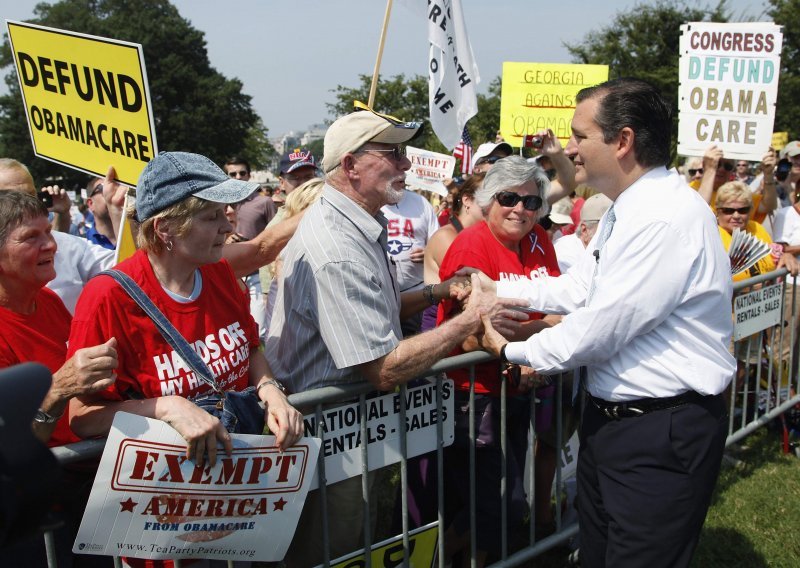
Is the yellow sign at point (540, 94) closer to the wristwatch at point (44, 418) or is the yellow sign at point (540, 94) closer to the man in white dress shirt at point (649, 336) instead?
the man in white dress shirt at point (649, 336)

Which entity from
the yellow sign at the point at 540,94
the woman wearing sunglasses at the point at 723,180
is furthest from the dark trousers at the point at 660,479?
the yellow sign at the point at 540,94

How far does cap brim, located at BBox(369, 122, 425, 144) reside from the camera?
9.94 feet

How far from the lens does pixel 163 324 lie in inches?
95.8

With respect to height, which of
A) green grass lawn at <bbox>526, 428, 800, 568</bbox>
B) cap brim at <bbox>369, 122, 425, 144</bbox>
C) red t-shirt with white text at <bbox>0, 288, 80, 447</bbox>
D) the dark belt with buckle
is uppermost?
cap brim at <bbox>369, 122, 425, 144</bbox>

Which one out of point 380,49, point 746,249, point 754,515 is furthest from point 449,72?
point 754,515

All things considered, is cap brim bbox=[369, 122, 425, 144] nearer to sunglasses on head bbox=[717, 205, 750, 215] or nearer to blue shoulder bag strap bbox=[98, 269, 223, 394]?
blue shoulder bag strap bbox=[98, 269, 223, 394]

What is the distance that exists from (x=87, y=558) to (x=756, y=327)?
169 inches

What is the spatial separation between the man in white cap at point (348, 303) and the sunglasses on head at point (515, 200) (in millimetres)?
830

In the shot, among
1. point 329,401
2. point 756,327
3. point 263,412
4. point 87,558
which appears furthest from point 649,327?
point 756,327

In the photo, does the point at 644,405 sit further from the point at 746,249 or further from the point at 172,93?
the point at 172,93

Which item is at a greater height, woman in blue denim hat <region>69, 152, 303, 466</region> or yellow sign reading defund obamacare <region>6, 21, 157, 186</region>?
yellow sign reading defund obamacare <region>6, 21, 157, 186</region>

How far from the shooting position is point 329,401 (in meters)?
2.73

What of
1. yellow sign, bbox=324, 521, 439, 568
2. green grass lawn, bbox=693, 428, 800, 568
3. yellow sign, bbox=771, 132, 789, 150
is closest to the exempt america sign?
yellow sign, bbox=324, 521, 439, 568

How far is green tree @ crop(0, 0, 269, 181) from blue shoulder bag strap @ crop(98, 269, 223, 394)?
5420cm
